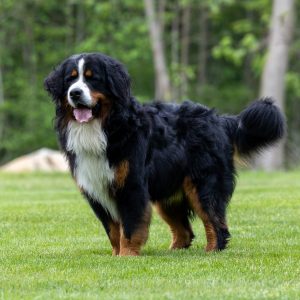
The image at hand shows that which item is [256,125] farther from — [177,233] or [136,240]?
[136,240]

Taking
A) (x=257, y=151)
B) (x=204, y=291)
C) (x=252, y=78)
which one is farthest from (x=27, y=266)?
(x=252, y=78)

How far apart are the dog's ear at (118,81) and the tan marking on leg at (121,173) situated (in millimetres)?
638

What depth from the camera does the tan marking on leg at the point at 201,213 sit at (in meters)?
9.56

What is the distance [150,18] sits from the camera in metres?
31.5

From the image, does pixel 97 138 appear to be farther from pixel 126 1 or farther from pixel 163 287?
pixel 126 1

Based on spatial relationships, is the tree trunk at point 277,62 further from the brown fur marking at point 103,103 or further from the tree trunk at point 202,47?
the brown fur marking at point 103,103

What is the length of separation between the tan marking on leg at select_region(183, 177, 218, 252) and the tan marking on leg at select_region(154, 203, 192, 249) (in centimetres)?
48

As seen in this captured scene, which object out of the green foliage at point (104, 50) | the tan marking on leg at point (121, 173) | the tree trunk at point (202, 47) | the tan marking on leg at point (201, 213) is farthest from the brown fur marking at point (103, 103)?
the tree trunk at point (202, 47)

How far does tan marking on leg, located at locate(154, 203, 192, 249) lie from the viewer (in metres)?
10.1

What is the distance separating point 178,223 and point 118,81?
206 centimetres

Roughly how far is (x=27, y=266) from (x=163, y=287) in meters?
1.69

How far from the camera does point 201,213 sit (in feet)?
31.5

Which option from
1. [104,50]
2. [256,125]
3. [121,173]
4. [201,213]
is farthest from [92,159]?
[104,50]

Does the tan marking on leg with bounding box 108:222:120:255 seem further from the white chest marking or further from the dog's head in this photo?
the dog's head
